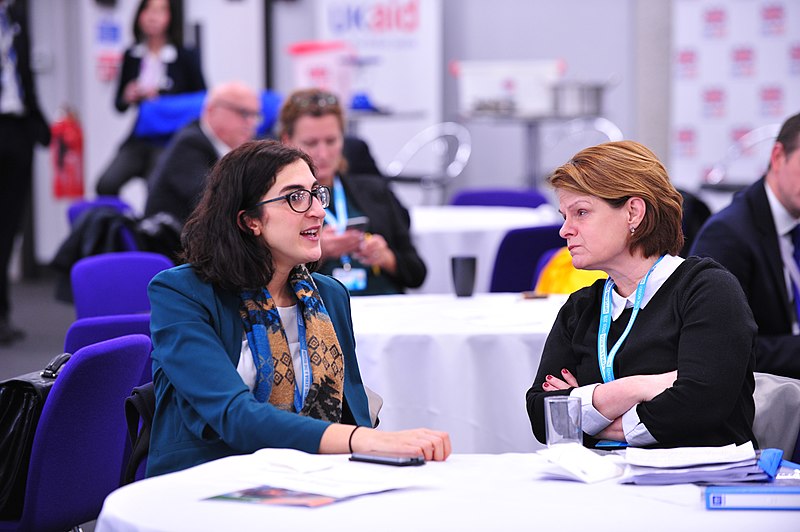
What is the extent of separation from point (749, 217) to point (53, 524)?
76.3 inches

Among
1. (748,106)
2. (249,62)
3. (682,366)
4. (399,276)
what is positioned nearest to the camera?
(682,366)

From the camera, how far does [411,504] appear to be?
162 centimetres

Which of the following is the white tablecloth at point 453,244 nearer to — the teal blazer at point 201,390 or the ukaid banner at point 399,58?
the teal blazer at point 201,390

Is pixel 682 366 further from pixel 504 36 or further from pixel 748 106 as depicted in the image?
pixel 504 36

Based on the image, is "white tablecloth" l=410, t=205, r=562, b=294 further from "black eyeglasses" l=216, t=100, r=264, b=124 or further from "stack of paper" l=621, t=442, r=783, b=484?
"stack of paper" l=621, t=442, r=783, b=484

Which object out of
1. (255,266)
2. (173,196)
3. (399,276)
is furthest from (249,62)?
(255,266)

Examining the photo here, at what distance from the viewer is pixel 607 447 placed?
7.53ft

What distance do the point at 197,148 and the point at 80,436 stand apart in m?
3.09

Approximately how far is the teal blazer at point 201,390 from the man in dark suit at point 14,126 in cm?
467

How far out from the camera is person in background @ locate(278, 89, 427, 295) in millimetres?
4273

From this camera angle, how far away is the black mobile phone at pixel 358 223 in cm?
417

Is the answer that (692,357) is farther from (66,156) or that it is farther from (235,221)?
(66,156)

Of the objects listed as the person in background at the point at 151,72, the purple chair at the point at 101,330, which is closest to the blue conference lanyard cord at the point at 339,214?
the purple chair at the point at 101,330

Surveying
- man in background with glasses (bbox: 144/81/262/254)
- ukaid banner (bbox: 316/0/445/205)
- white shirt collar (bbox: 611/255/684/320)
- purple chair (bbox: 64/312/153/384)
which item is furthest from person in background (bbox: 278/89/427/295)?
ukaid banner (bbox: 316/0/445/205)
